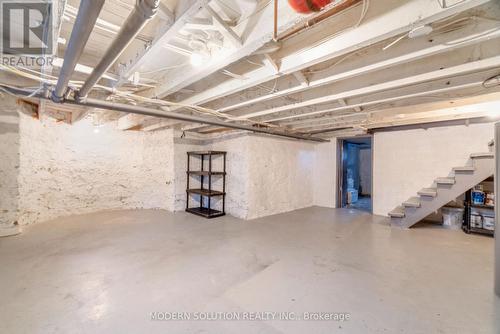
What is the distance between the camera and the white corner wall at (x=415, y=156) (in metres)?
3.94

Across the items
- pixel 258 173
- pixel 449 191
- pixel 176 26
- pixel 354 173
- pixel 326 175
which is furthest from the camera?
pixel 354 173

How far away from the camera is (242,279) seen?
2061 millimetres

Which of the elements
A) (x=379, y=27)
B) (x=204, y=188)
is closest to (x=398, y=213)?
(x=379, y=27)

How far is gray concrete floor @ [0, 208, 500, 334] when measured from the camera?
1509mm

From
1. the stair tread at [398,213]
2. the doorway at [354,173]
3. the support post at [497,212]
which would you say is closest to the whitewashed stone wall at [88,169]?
the doorway at [354,173]

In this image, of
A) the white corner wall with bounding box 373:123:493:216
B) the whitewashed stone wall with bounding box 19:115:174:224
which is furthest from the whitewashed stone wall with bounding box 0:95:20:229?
the white corner wall with bounding box 373:123:493:216

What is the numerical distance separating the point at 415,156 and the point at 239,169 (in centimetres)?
379

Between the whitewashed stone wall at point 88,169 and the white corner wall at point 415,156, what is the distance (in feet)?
16.2

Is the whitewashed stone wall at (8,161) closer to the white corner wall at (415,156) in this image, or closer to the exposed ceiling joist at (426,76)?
the exposed ceiling joist at (426,76)

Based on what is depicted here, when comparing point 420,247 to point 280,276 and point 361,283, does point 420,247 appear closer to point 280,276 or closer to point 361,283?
point 361,283

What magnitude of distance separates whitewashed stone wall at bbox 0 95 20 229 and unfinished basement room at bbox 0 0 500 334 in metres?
0.02

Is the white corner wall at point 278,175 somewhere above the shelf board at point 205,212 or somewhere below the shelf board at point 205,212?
above

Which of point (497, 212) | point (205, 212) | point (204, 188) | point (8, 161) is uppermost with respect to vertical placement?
point (8, 161)

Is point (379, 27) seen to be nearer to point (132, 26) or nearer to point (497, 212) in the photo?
point (132, 26)
